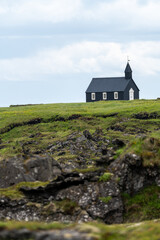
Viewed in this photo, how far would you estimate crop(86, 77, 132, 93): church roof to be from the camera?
504ft

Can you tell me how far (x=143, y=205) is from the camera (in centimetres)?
1784

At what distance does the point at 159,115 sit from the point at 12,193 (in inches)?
2125

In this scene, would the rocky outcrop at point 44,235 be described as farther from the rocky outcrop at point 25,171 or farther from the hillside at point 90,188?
the rocky outcrop at point 25,171

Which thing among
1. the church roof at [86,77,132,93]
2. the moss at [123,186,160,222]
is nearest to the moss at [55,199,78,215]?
the moss at [123,186,160,222]

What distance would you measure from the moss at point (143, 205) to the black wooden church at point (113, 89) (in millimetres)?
133720

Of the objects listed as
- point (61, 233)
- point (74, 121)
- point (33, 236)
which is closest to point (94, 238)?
point (61, 233)

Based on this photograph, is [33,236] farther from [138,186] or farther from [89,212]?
[138,186]

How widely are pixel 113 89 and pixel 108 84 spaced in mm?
3620

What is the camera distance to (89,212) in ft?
57.0

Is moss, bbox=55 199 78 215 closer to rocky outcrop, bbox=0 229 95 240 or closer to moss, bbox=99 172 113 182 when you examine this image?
moss, bbox=99 172 113 182

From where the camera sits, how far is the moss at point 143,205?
17391mm

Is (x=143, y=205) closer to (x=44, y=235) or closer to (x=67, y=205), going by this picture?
(x=67, y=205)

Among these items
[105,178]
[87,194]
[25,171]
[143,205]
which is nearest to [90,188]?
[87,194]

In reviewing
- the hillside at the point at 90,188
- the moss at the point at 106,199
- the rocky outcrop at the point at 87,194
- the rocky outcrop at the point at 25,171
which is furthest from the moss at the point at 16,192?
the moss at the point at 106,199
